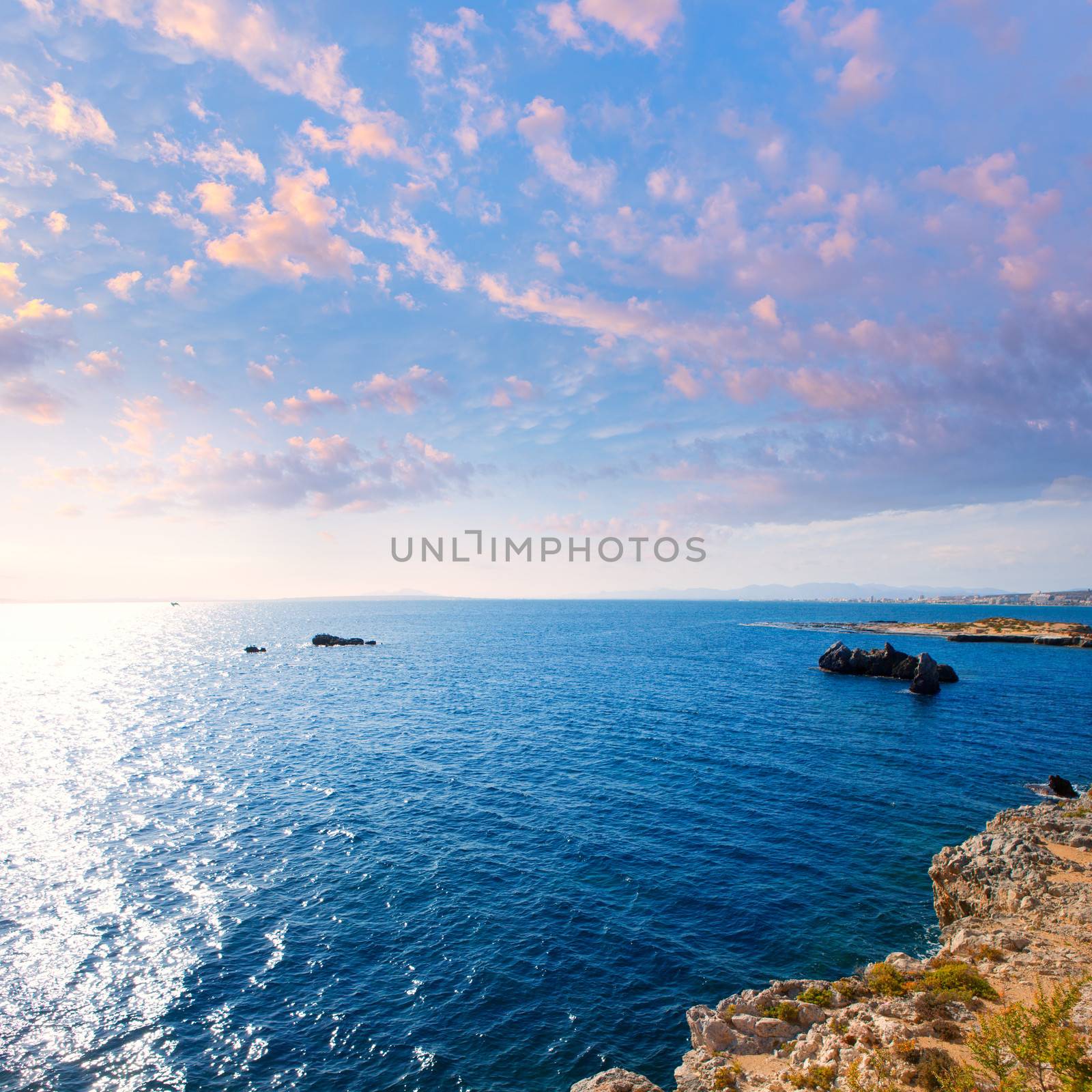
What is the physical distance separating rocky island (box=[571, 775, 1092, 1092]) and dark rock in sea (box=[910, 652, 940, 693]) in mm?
Result: 71219

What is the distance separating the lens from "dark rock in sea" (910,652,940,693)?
94.0 m

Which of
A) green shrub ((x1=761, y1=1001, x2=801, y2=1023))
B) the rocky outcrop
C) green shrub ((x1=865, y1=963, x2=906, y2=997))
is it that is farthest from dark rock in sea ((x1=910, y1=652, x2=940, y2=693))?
green shrub ((x1=761, y1=1001, x2=801, y2=1023))

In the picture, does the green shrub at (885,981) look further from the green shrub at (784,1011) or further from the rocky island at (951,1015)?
the green shrub at (784,1011)

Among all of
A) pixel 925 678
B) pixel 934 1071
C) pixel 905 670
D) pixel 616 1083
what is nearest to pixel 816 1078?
pixel 934 1071

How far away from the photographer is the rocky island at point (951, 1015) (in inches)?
608

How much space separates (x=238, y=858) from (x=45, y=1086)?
58.2ft

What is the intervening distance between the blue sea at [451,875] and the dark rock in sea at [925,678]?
536 inches

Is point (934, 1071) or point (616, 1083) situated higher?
point (934, 1071)

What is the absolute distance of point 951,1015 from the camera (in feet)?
62.8

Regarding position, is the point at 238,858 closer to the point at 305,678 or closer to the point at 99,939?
the point at 99,939

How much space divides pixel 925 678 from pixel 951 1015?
90201 mm

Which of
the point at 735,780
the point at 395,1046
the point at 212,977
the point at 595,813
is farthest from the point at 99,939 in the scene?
the point at 735,780

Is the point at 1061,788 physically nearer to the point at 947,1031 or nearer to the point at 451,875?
the point at 947,1031

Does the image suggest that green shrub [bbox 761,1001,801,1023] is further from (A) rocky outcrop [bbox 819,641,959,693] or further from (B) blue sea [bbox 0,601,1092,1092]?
(A) rocky outcrop [bbox 819,641,959,693]
